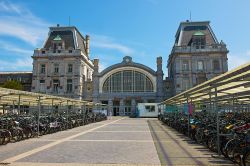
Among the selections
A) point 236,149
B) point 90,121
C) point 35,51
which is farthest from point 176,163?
point 35,51

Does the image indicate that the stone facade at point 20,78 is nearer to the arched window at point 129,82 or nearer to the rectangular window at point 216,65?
the arched window at point 129,82

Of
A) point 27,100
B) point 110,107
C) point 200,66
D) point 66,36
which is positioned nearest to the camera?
point 27,100

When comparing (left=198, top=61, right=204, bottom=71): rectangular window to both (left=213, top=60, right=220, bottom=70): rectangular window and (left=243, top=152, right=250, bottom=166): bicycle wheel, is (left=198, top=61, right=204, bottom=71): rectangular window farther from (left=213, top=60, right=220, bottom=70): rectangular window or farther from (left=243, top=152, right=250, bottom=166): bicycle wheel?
(left=243, top=152, right=250, bottom=166): bicycle wheel

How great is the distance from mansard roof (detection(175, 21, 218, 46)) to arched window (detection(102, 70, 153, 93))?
11.3 meters

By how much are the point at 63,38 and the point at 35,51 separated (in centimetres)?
736

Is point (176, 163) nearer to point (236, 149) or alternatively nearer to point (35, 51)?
point (236, 149)

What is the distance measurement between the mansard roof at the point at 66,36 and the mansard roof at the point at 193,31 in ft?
78.9

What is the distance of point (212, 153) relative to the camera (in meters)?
10.9

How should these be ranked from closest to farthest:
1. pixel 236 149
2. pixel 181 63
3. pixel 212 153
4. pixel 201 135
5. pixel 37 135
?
1. pixel 236 149
2. pixel 212 153
3. pixel 201 135
4. pixel 37 135
5. pixel 181 63

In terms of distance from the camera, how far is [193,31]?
6712 centimetres

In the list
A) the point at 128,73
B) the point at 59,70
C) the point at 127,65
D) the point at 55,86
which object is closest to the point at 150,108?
the point at 128,73

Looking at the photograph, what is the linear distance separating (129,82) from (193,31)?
19.5 meters

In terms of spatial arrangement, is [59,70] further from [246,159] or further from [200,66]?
[246,159]

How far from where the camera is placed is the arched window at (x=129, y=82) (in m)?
63.7
